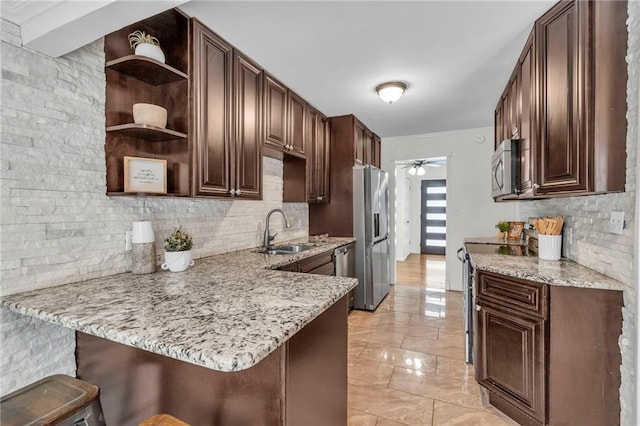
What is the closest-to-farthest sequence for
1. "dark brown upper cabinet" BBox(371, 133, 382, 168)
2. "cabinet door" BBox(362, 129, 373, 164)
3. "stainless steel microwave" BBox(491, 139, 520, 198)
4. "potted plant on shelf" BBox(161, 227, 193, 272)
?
"potted plant on shelf" BBox(161, 227, 193, 272)
"stainless steel microwave" BBox(491, 139, 520, 198)
"cabinet door" BBox(362, 129, 373, 164)
"dark brown upper cabinet" BBox(371, 133, 382, 168)

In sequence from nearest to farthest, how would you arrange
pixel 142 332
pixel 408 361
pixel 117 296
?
1. pixel 142 332
2. pixel 117 296
3. pixel 408 361

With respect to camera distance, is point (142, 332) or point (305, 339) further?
point (305, 339)

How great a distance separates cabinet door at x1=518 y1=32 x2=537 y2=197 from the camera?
2066 mm

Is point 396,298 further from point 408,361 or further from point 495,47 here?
point 495,47

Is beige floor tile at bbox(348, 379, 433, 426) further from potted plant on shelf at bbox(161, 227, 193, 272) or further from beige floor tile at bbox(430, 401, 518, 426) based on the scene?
potted plant on shelf at bbox(161, 227, 193, 272)

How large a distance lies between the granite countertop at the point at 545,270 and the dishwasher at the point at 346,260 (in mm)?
1395

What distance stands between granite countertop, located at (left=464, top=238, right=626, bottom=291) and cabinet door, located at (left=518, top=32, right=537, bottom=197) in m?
0.49

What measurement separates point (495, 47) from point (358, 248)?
2464mm

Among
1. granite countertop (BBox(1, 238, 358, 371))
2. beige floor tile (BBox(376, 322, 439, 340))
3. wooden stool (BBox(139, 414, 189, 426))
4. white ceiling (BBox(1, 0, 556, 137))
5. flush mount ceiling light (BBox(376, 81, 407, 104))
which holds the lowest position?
beige floor tile (BBox(376, 322, 439, 340))

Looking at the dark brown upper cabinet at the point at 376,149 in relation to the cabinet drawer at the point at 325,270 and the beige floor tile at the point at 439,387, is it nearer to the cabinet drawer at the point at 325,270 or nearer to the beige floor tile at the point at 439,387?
the cabinet drawer at the point at 325,270

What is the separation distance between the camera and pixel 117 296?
1276mm

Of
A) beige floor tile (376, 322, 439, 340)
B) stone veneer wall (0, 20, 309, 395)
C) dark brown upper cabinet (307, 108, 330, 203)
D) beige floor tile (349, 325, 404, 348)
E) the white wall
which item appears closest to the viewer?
stone veneer wall (0, 20, 309, 395)

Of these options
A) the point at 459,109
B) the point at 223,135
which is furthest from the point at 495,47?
the point at 223,135

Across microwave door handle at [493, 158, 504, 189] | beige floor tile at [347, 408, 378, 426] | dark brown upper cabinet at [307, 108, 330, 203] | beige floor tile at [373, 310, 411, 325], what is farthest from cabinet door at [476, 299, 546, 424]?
dark brown upper cabinet at [307, 108, 330, 203]
